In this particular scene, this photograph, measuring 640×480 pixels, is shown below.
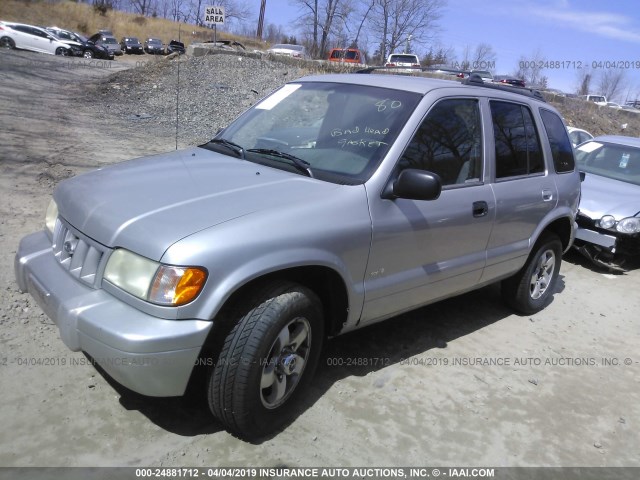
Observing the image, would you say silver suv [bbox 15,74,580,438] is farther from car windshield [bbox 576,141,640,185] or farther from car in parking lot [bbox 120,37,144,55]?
car in parking lot [bbox 120,37,144,55]

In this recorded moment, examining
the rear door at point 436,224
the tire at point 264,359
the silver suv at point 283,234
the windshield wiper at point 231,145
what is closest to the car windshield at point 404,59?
the silver suv at point 283,234

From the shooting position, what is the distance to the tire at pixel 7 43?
91.6 ft

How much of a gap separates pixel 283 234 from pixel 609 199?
18.8ft

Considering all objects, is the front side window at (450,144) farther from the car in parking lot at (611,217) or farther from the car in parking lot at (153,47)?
the car in parking lot at (153,47)

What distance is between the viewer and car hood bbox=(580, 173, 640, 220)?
664 centimetres

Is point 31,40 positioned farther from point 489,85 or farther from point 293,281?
point 293,281

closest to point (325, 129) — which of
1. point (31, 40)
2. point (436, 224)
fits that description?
point (436, 224)

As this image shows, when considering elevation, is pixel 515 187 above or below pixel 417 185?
below

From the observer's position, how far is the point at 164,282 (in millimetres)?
2418

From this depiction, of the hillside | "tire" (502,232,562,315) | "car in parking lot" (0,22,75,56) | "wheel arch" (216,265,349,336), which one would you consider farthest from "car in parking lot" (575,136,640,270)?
"car in parking lot" (0,22,75,56)

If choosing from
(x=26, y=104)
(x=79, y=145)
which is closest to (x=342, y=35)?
(x=26, y=104)

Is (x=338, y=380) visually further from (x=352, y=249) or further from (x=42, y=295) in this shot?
(x=42, y=295)

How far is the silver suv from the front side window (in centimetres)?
1

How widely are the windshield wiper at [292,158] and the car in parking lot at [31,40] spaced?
30.5 metres
